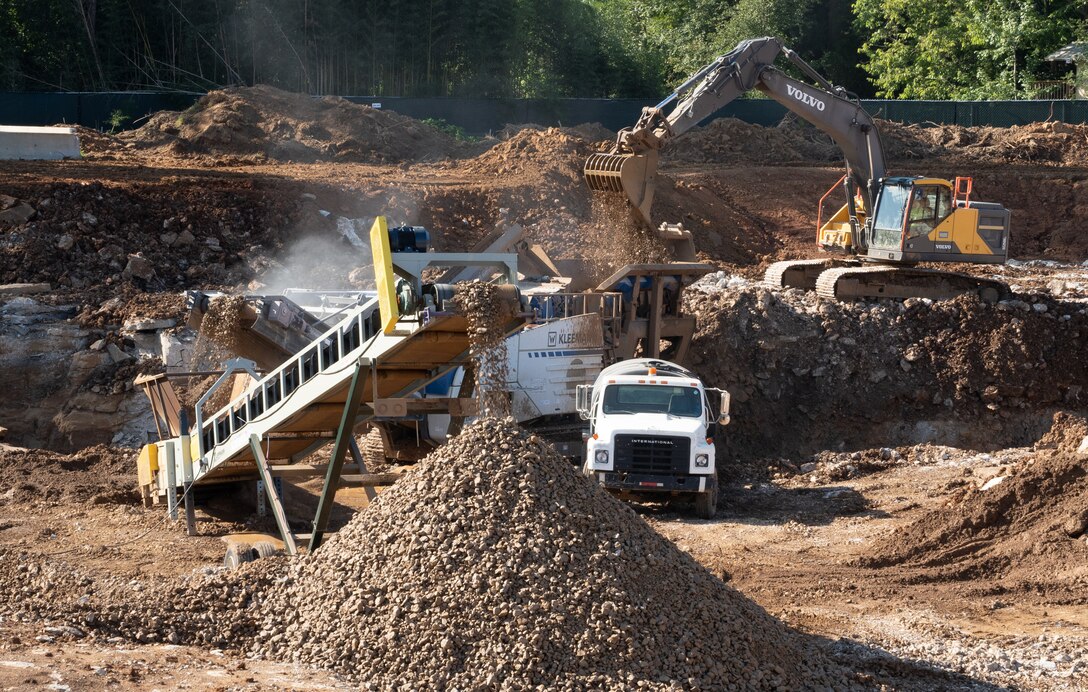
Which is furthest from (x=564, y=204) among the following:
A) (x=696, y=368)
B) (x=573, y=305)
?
(x=573, y=305)

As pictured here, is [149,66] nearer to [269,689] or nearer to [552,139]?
[552,139]

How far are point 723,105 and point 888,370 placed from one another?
464 cm

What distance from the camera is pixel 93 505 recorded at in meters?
13.3

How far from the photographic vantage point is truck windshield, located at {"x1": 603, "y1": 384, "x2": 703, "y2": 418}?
13805mm

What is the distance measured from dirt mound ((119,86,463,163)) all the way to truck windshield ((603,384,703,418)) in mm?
14388

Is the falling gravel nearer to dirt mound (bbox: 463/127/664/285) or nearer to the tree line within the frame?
dirt mound (bbox: 463/127/664/285)

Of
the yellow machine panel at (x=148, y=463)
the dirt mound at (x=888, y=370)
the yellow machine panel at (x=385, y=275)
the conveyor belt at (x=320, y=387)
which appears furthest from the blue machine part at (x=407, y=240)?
the dirt mound at (x=888, y=370)

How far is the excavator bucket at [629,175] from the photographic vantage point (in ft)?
58.1

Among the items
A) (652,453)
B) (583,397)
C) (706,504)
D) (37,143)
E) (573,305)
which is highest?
(37,143)

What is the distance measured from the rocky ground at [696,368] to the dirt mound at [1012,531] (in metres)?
0.03

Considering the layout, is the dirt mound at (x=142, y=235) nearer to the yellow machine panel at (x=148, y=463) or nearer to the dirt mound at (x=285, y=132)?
the dirt mound at (x=285, y=132)

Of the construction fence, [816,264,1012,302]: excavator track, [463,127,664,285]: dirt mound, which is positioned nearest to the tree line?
the construction fence

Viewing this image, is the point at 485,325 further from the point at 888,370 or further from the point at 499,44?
the point at 499,44

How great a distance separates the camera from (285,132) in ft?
89.5
